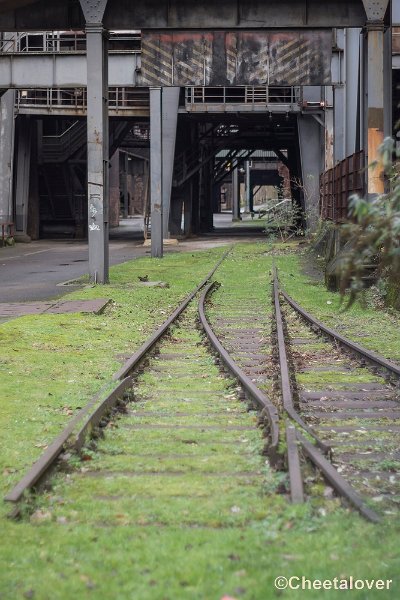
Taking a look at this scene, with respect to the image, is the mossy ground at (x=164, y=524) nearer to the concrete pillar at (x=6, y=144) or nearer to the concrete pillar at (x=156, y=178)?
the concrete pillar at (x=156, y=178)

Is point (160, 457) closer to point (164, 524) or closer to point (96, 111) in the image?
point (164, 524)

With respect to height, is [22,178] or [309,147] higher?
[309,147]

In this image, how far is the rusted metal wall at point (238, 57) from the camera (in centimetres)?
1998

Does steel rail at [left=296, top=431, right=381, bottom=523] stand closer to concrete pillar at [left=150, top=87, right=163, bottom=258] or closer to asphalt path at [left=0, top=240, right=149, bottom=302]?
asphalt path at [left=0, top=240, right=149, bottom=302]

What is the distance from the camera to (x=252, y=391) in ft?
25.9

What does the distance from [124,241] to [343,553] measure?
4208cm

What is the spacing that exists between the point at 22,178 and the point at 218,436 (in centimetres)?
3652

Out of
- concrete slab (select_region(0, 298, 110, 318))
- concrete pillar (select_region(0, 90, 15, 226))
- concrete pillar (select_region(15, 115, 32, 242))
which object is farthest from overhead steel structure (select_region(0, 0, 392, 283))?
concrete pillar (select_region(15, 115, 32, 242))

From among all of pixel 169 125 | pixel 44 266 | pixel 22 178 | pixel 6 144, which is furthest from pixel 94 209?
pixel 22 178

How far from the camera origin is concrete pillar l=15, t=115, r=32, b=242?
41094 mm

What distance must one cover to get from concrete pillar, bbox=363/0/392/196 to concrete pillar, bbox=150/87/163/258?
37.9ft

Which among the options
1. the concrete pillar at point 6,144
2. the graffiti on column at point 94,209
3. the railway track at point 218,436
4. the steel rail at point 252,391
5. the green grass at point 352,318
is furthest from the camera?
the concrete pillar at point 6,144

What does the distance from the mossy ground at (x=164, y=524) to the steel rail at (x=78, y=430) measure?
15 centimetres

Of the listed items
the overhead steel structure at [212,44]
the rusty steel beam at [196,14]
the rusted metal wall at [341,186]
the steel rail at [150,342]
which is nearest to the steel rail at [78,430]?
the steel rail at [150,342]
